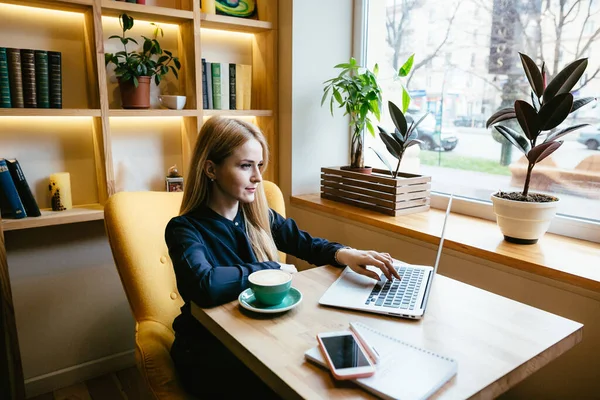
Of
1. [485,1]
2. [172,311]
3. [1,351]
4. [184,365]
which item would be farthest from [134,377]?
[485,1]

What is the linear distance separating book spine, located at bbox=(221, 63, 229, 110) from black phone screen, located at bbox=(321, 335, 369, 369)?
5.07 ft

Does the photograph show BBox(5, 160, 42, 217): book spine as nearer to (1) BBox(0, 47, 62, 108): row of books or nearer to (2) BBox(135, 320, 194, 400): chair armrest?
(1) BBox(0, 47, 62, 108): row of books

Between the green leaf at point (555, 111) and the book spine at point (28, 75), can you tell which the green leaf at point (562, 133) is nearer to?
the green leaf at point (555, 111)

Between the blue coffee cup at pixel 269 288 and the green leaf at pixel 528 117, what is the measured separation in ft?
3.04

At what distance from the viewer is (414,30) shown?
2146 mm

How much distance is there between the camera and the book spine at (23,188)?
1.69m

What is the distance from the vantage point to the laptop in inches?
38.2

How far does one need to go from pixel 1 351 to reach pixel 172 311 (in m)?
0.96

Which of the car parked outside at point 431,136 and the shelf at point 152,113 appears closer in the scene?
the shelf at point 152,113

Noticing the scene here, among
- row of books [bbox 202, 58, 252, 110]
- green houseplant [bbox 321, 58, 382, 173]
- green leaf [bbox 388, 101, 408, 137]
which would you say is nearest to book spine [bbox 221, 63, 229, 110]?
row of books [bbox 202, 58, 252, 110]

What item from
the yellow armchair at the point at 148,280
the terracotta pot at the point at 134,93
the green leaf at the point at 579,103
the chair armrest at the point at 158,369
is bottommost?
the chair armrest at the point at 158,369

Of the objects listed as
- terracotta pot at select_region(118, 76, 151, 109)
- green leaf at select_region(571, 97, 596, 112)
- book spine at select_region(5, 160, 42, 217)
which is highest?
terracotta pot at select_region(118, 76, 151, 109)

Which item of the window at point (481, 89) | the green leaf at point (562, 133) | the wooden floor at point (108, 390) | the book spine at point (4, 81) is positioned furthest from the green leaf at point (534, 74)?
the wooden floor at point (108, 390)

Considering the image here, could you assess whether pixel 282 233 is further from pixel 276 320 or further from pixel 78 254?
pixel 78 254
